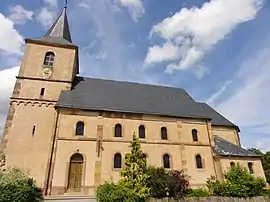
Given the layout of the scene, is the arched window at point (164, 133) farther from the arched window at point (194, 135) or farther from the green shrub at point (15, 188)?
the green shrub at point (15, 188)

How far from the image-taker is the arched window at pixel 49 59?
22.8 m

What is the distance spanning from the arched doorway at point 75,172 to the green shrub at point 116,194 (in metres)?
4.89

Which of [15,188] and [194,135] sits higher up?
[194,135]

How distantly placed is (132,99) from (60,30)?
1275cm

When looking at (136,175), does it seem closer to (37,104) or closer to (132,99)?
(132,99)

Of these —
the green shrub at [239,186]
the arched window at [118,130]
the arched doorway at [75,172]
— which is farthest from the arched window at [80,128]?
the green shrub at [239,186]

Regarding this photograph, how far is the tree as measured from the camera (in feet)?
42.3

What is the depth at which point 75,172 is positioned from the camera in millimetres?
17828

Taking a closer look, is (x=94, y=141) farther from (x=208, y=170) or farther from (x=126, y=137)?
(x=208, y=170)

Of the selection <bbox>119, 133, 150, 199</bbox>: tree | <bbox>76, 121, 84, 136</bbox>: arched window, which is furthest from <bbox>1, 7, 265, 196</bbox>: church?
<bbox>119, 133, 150, 199</bbox>: tree

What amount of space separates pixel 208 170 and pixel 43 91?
18203mm

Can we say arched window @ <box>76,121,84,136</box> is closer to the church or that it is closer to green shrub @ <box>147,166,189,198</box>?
the church

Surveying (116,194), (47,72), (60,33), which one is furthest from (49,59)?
(116,194)

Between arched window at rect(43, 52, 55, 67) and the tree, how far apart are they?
1439 cm
